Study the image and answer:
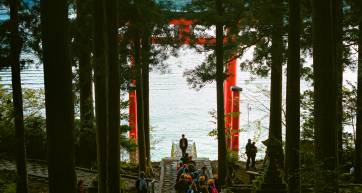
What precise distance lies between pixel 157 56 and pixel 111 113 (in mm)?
5119

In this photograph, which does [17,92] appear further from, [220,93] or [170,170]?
[170,170]

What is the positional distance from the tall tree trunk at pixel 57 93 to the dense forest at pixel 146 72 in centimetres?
1

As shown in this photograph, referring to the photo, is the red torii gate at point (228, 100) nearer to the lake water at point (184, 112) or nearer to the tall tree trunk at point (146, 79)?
the tall tree trunk at point (146, 79)

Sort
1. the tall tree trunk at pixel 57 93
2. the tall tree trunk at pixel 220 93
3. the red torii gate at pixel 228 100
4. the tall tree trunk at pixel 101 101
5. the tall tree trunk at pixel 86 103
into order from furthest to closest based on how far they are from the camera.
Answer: the red torii gate at pixel 228 100 → the tall tree trunk at pixel 220 93 → the tall tree trunk at pixel 86 103 → the tall tree trunk at pixel 101 101 → the tall tree trunk at pixel 57 93

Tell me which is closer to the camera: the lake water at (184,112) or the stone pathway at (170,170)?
the stone pathway at (170,170)

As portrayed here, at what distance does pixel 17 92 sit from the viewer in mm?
9539

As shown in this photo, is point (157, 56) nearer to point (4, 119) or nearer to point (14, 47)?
point (14, 47)

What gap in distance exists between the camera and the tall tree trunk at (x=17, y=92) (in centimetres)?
907

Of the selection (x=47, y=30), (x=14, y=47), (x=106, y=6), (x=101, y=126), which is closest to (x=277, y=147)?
(x=101, y=126)

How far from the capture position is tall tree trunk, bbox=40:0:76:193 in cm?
566

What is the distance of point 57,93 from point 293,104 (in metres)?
4.93

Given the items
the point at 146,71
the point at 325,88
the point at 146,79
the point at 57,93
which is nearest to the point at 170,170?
the point at 146,79

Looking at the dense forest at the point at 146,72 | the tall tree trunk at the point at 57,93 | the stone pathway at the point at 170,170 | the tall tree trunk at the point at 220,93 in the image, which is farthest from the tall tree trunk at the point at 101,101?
the tall tree trunk at the point at 220,93

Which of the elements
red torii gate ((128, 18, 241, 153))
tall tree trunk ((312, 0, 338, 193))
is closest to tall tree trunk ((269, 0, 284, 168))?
red torii gate ((128, 18, 241, 153))
